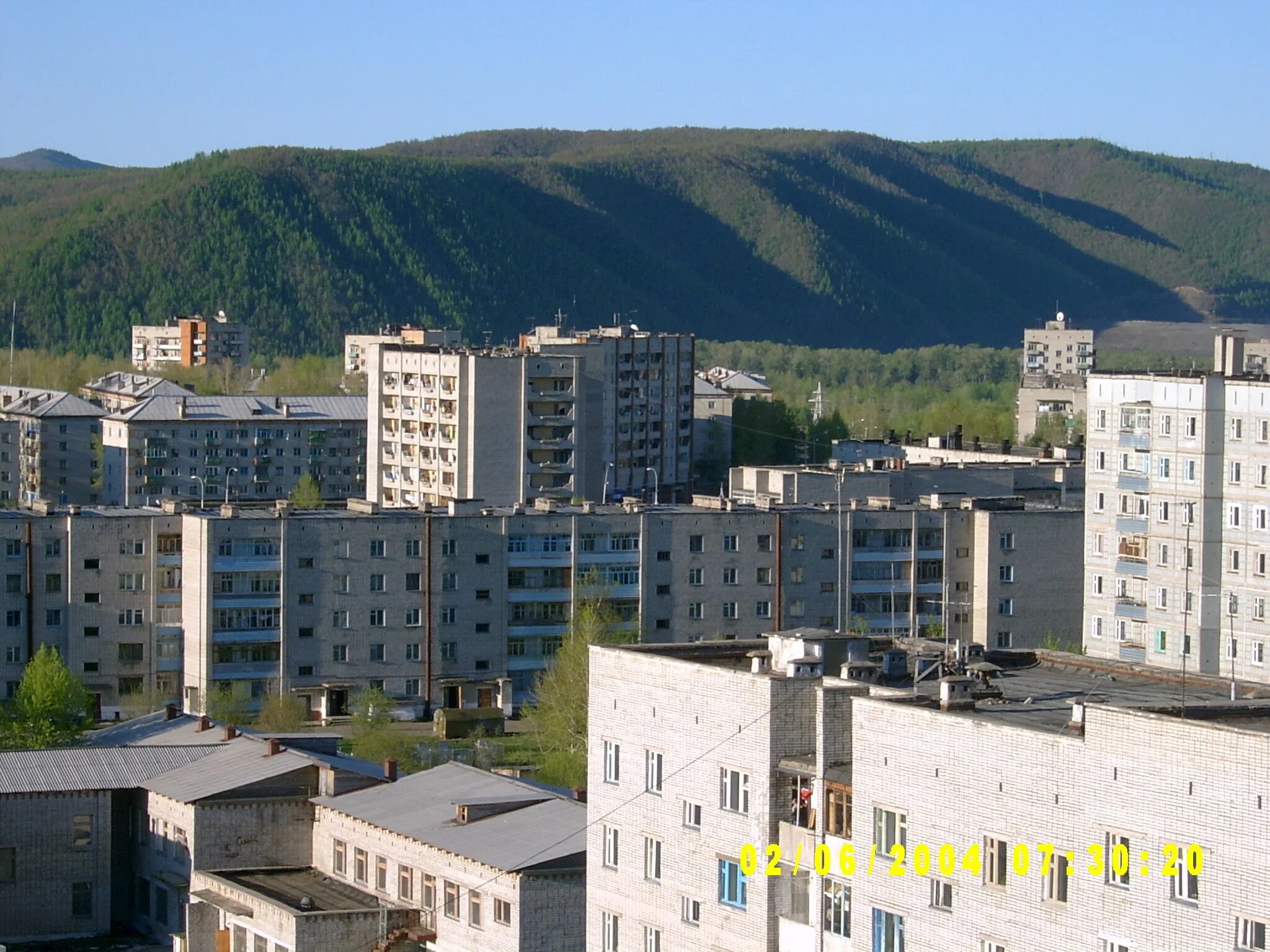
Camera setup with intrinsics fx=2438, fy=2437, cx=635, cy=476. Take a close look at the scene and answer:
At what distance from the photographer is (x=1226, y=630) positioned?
39188 millimetres

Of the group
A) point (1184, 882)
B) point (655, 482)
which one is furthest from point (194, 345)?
point (1184, 882)

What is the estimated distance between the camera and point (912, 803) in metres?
15.9

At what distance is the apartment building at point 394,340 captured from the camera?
9031cm

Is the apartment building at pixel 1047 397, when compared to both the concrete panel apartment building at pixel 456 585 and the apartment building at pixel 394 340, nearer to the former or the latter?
the apartment building at pixel 394 340

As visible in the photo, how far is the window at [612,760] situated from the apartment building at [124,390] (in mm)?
66061

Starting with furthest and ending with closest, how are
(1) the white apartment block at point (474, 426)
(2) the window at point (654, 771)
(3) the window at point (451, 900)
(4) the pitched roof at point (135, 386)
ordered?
1. (4) the pitched roof at point (135, 386)
2. (1) the white apartment block at point (474, 426)
3. (3) the window at point (451, 900)
4. (2) the window at point (654, 771)

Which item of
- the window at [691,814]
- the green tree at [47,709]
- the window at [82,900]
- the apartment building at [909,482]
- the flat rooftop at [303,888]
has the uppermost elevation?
the apartment building at [909,482]

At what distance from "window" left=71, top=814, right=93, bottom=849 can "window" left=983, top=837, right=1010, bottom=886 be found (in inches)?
613

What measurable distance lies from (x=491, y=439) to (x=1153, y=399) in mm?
29495

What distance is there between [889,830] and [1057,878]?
5.28 ft

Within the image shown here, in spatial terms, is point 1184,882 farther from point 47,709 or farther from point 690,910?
point 47,709

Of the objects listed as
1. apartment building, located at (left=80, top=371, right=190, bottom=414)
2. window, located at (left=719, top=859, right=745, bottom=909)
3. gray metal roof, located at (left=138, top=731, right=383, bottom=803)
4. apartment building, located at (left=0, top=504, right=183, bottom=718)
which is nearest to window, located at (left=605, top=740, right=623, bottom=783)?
window, located at (left=719, top=859, right=745, bottom=909)

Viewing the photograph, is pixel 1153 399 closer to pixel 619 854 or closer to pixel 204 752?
pixel 204 752

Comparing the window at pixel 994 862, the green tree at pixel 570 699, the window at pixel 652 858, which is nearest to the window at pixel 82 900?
the green tree at pixel 570 699
